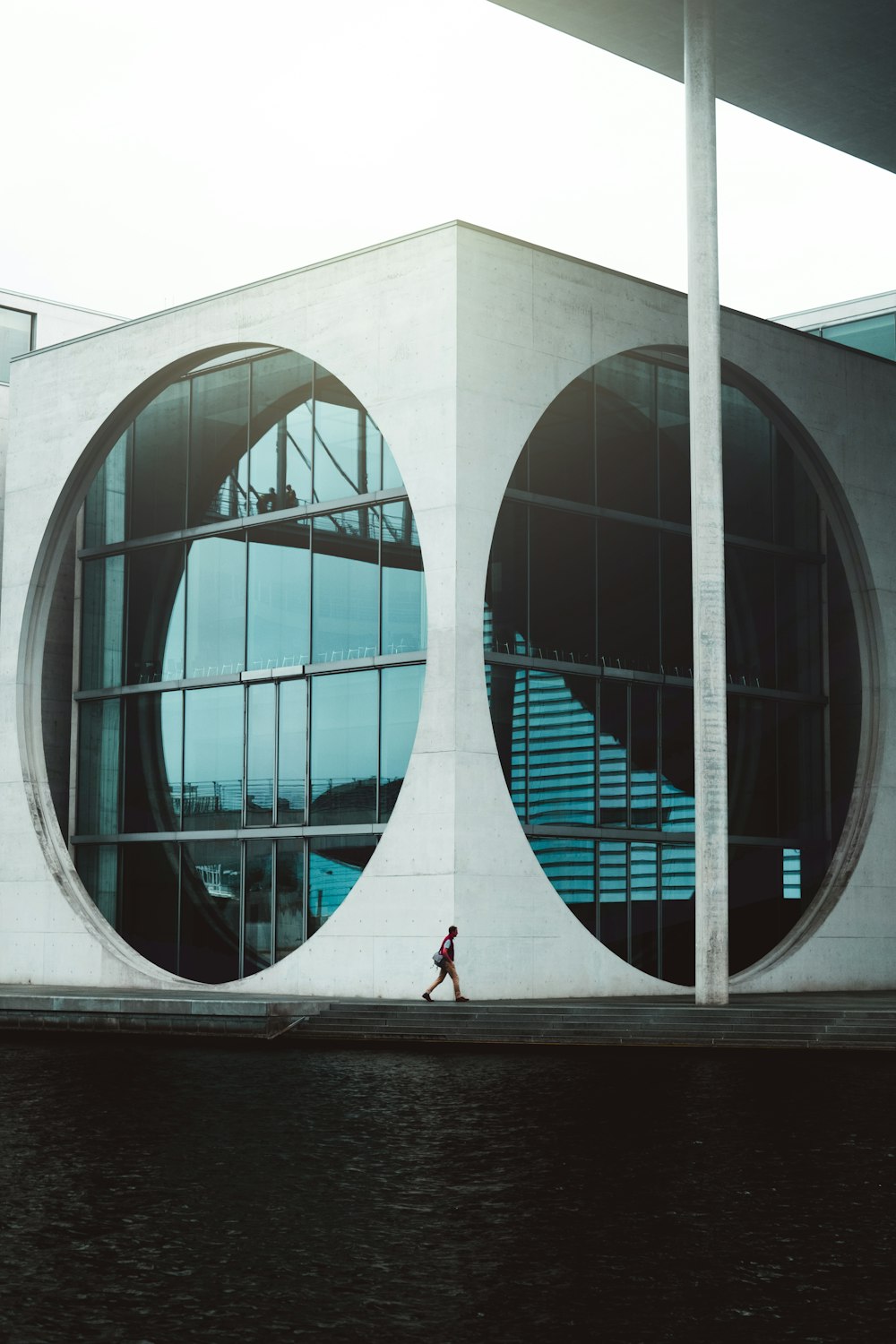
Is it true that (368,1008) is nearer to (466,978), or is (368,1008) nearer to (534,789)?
(466,978)

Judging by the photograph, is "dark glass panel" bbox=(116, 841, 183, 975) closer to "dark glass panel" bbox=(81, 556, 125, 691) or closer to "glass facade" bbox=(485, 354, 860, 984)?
"dark glass panel" bbox=(81, 556, 125, 691)

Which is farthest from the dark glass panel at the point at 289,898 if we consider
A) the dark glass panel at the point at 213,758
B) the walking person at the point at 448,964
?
the walking person at the point at 448,964

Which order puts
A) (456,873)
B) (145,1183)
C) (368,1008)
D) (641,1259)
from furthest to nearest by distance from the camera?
1. (456,873)
2. (368,1008)
3. (145,1183)
4. (641,1259)

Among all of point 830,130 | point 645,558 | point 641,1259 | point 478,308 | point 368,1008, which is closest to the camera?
point 641,1259

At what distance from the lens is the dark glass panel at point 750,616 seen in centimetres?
2572

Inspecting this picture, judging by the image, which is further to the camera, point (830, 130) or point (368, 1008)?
point (830, 130)

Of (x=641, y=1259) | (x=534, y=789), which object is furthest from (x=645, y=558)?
(x=641, y=1259)

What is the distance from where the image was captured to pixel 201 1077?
14.1 m

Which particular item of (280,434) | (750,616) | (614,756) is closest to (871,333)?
(750,616)

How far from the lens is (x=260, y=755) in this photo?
23734 mm

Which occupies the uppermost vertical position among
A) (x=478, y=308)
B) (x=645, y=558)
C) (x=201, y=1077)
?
(x=478, y=308)

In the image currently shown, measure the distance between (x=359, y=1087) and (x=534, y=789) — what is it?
30.5ft

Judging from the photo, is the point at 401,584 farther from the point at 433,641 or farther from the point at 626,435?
the point at 626,435

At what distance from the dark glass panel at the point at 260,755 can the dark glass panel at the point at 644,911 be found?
17.1 ft
